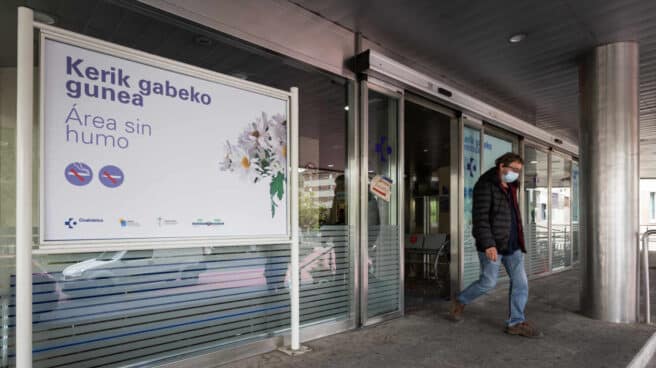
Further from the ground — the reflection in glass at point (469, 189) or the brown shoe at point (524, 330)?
the reflection in glass at point (469, 189)

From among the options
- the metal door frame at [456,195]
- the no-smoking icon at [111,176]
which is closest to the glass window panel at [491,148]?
the metal door frame at [456,195]

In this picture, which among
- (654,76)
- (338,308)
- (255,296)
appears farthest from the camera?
(654,76)

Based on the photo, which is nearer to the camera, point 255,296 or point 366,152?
point 255,296

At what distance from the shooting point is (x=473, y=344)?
3648 mm

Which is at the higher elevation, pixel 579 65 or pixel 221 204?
pixel 579 65

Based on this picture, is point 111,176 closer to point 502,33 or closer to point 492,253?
point 492,253

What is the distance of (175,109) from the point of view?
282 cm

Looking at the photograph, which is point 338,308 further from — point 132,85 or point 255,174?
point 132,85

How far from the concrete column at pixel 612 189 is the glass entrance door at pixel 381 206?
2.05 m

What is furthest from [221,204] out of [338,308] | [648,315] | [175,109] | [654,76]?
[654,76]

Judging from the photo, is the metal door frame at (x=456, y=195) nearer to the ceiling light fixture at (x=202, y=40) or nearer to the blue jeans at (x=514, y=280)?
the blue jeans at (x=514, y=280)

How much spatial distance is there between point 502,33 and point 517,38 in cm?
23

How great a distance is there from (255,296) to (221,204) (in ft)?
2.85

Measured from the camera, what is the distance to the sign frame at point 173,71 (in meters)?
2.22
